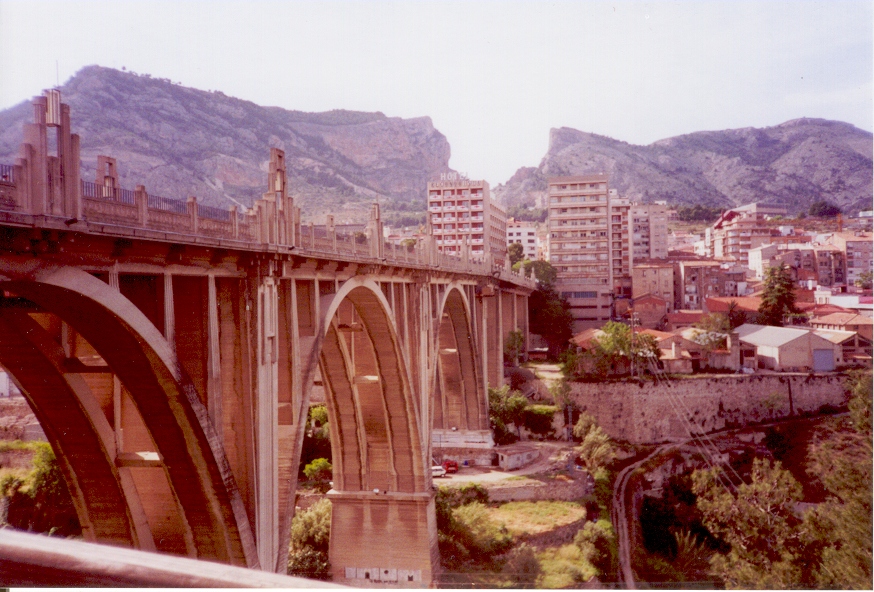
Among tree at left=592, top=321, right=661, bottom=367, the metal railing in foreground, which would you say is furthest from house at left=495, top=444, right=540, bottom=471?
the metal railing in foreground

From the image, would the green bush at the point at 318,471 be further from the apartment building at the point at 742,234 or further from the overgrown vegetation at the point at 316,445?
the apartment building at the point at 742,234

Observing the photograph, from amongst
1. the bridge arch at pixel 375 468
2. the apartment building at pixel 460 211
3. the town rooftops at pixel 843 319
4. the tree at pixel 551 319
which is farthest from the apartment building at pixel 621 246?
the bridge arch at pixel 375 468

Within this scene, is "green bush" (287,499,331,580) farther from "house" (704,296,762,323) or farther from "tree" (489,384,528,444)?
"house" (704,296,762,323)

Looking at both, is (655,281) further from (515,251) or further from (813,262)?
(515,251)

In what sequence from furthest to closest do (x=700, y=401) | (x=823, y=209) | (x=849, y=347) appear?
(x=823, y=209), (x=700, y=401), (x=849, y=347)

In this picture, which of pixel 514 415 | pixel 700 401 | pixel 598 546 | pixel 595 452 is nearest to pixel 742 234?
pixel 700 401
